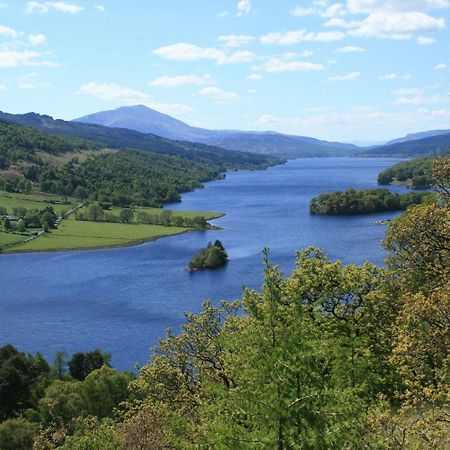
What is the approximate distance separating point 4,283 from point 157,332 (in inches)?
1871

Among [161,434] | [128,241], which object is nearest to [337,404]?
[161,434]

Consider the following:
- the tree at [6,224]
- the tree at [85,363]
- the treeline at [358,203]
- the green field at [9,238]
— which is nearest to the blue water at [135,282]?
the tree at [85,363]

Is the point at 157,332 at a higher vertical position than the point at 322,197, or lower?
lower

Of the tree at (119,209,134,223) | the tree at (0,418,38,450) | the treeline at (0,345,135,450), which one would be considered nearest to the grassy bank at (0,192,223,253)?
the tree at (119,209,134,223)

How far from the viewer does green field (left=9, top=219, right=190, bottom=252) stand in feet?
458

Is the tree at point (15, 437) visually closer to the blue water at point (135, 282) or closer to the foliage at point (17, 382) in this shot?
the foliage at point (17, 382)

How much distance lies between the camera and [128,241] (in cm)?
14250

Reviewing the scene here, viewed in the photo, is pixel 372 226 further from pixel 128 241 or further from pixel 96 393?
pixel 96 393

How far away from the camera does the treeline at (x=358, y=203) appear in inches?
6698

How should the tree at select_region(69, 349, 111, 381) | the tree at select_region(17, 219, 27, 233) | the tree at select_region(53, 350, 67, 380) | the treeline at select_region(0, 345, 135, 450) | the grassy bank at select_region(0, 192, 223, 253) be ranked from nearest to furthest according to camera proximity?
the treeline at select_region(0, 345, 135, 450) < the tree at select_region(53, 350, 67, 380) < the tree at select_region(69, 349, 111, 381) < the grassy bank at select_region(0, 192, 223, 253) < the tree at select_region(17, 219, 27, 233)

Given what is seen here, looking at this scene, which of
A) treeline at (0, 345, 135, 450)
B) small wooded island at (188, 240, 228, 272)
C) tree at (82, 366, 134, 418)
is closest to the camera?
treeline at (0, 345, 135, 450)

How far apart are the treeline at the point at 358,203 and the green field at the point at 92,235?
41.7 metres

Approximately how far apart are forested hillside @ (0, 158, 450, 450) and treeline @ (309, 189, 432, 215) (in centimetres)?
13638

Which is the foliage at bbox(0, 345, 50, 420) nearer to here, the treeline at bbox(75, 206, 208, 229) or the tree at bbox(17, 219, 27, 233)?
the tree at bbox(17, 219, 27, 233)
